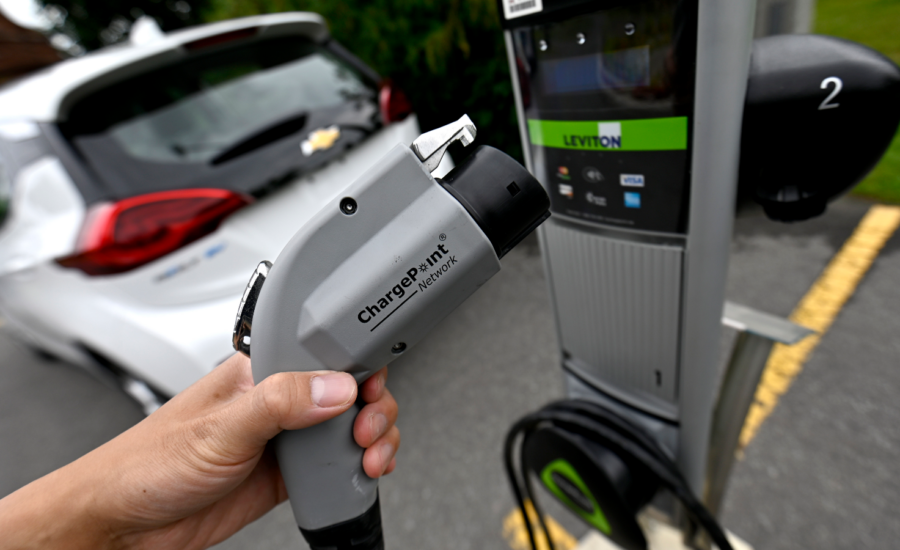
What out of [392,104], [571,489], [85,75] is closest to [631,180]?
[571,489]

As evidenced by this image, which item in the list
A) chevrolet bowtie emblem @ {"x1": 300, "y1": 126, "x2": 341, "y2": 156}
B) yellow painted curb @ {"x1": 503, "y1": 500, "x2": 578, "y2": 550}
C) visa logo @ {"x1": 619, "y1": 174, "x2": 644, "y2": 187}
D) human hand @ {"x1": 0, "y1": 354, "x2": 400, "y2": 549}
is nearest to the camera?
human hand @ {"x1": 0, "y1": 354, "x2": 400, "y2": 549}

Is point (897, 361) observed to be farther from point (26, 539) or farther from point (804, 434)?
point (26, 539)

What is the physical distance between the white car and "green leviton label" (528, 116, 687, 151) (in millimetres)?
1304

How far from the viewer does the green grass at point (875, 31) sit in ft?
11.6

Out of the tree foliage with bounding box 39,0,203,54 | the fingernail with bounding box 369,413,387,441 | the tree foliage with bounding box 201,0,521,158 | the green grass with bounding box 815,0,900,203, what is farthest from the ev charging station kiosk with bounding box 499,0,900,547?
the tree foliage with bounding box 39,0,203,54

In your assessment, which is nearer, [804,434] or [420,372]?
[804,434]

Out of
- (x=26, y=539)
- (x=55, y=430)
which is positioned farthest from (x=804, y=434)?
(x=55, y=430)

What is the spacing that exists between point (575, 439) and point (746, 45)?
88cm

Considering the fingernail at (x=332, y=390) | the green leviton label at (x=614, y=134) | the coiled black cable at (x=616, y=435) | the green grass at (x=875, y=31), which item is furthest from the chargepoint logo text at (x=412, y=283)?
the green grass at (x=875, y=31)

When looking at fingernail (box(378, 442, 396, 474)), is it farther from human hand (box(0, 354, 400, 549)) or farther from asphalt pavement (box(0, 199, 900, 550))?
asphalt pavement (box(0, 199, 900, 550))

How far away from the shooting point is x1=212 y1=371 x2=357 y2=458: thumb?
2.11 feet

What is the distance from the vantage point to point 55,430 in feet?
9.95

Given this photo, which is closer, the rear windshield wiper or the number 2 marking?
the number 2 marking

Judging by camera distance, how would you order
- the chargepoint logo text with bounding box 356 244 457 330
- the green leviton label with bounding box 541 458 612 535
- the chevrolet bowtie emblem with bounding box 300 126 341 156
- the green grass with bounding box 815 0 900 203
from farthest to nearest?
the green grass with bounding box 815 0 900 203, the chevrolet bowtie emblem with bounding box 300 126 341 156, the green leviton label with bounding box 541 458 612 535, the chargepoint logo text with bounding box 356 244 457 330
